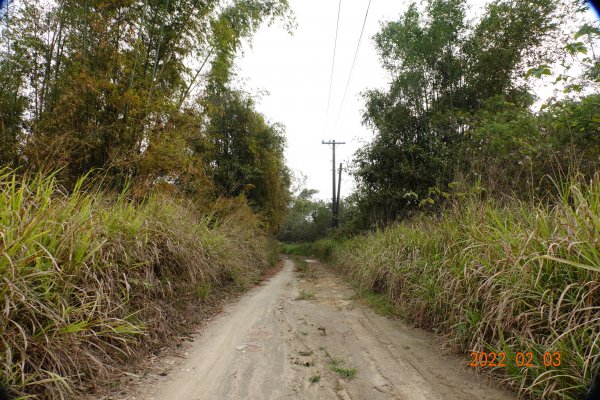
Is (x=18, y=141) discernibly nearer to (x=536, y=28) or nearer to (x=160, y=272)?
(x=160, y=272)

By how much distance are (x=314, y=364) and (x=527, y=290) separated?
190cm

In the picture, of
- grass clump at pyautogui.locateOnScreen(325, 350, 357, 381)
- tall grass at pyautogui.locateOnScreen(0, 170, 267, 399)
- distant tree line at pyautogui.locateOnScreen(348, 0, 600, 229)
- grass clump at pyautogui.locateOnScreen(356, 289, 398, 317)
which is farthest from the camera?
distant tree line at pyautogui.locateOnScreen(348, 0, 600, 229)

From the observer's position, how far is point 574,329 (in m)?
1.96

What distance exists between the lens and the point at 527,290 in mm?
2373

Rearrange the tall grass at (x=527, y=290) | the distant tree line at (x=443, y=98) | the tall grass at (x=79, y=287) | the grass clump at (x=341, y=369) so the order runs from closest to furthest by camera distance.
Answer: the tall grass at (x=79, y=287) < the tall grass at (x=527, y=290) < the grass clump at (x=341, y=369) < the distant tree line at (x=443, y=98)

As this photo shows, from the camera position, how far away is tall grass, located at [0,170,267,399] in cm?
185

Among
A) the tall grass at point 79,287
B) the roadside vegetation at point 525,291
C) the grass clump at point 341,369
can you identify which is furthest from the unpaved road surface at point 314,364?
the tall grass at point 79,287

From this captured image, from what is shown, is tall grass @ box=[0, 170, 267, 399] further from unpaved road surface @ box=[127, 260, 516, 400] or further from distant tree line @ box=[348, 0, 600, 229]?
distant tree line @ box=[348, 0, 600, 229]

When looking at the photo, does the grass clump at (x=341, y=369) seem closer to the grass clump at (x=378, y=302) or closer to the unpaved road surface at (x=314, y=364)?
the unpaved road surface at (x=314, y=364)

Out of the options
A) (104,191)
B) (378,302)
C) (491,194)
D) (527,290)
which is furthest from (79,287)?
(491,194)

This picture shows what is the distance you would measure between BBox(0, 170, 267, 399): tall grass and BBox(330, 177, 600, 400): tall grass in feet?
10.0

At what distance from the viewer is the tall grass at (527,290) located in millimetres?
1960
